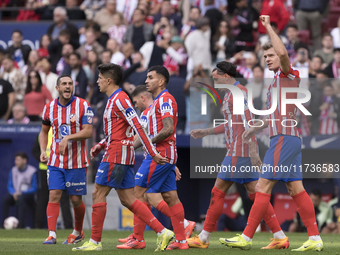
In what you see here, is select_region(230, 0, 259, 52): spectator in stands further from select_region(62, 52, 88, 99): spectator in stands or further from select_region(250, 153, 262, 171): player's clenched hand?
select_region(250, 153, 262, 171): player's clenched hand

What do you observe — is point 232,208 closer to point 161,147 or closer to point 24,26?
point 161,147

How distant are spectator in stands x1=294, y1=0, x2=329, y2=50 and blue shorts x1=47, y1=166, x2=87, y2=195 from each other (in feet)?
28.1

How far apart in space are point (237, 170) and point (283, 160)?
67cm

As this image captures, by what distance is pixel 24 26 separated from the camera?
58.4ft

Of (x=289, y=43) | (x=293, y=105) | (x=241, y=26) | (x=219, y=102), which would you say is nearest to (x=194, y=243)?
(x=293, y=105)

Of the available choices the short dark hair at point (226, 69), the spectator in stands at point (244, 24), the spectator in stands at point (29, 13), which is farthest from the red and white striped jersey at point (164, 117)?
the spectator in stands at point (29, 13)

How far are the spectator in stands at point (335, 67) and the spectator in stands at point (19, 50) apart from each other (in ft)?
25.1

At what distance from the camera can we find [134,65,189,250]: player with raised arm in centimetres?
681

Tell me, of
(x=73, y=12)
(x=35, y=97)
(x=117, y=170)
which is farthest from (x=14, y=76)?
(x=117, y=170)

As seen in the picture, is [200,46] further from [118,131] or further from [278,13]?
[118,131]

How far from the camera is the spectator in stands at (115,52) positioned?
Answer: 45.2ft

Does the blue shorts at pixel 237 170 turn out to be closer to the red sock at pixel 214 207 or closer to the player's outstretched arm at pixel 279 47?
the red sock at pixel 214 207

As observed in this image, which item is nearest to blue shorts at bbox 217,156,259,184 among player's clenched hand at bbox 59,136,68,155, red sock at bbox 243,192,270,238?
red sock at bbox 243,192,270,238

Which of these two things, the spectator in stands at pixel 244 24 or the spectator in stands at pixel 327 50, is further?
the spectator in stands at pixel 244 24
